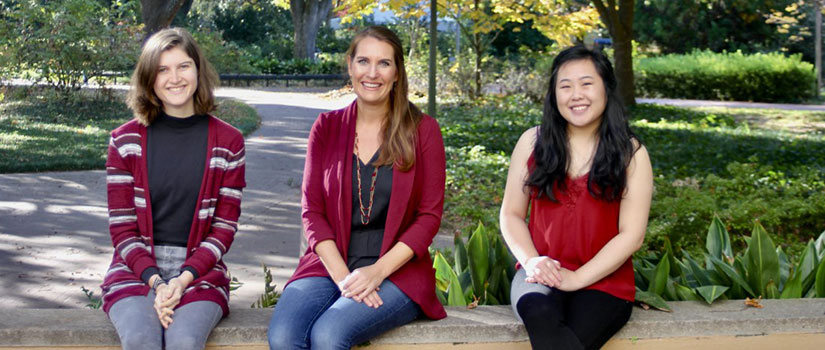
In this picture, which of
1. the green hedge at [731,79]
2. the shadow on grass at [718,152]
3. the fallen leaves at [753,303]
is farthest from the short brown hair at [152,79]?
the green hedge at [731,79]

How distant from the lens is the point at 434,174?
3.12 metres

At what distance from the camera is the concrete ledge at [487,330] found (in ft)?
9.39

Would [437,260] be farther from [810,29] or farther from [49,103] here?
[810,29]

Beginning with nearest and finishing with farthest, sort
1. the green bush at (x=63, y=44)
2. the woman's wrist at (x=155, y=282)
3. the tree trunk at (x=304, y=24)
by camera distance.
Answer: the woman's wrist at (x=155, y=282) → the green bush at (x=63, y=44) → the tree trunk at (x=304, y=24)

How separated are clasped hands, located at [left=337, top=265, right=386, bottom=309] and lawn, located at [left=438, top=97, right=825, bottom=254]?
1.06m

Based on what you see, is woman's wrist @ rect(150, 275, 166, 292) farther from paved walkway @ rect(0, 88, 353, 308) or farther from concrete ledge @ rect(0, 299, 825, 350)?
paved walkway @ rect(0, 88, 353, 308)

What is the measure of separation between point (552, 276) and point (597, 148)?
1.76 feet

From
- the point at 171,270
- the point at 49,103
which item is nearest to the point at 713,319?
the point at 171,270

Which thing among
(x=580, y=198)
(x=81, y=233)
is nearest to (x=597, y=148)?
(x=580, y=198)

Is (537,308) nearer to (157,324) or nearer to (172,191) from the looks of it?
(157,324)

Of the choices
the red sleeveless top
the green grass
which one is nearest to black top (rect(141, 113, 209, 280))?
the red sleeveless top

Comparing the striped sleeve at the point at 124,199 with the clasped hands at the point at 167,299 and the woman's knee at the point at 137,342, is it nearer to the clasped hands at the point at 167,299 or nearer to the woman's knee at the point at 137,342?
the clasped hands at the point at 167,299

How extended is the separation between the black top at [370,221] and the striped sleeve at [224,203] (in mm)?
428

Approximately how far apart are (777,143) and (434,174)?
985 centimetres
